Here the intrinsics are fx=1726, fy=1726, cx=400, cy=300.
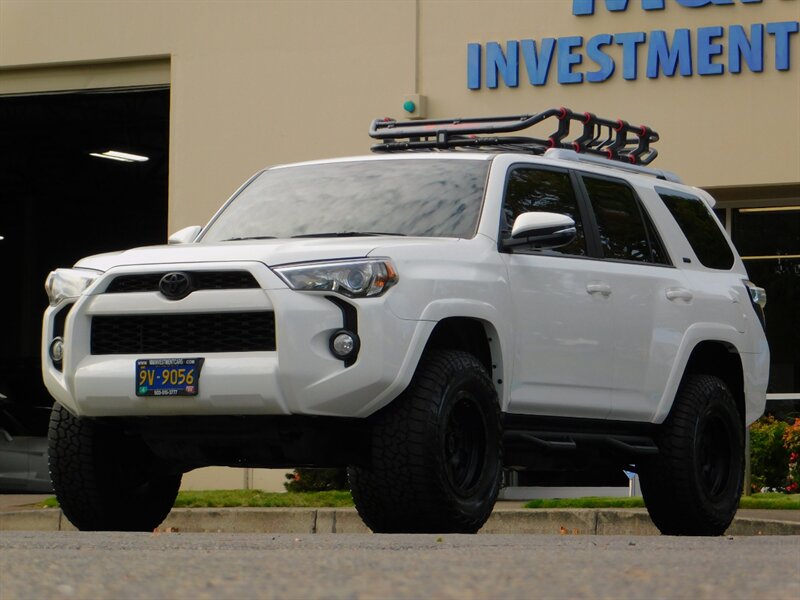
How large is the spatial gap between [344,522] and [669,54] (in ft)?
21.2

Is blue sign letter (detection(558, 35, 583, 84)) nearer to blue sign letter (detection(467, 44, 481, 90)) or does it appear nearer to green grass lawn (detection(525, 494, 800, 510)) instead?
blue sign letter (detection(467, 44, 481, 90))

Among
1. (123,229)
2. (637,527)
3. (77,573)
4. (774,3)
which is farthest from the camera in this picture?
(123,229)

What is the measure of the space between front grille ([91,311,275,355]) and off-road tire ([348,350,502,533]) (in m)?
0.67

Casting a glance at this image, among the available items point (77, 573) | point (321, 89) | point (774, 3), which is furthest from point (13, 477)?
point (77, 573)

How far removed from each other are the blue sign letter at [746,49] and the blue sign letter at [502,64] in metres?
2.19

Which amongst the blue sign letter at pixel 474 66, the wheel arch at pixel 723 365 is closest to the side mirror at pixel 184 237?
the wheel arch at pixel 723 365

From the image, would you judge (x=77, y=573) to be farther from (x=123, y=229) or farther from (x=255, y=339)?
(x=123, y=229)

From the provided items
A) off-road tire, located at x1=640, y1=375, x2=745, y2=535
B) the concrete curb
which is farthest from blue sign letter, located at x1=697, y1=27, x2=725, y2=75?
off-road tire, located at x1=640, y1=375, x2=745, y2=535

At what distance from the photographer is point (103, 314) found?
26.3ft

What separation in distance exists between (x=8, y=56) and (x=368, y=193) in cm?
1262

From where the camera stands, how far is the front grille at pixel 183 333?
25.1 ft

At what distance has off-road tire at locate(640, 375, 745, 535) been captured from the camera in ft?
31.3

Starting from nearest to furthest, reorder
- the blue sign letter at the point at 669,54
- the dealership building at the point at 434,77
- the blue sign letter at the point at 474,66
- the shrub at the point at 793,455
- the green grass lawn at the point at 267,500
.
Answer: the green grass lawn at the point at 267,500 < the shrub at the point at 793,455 < the dealership building at the point at 434,77 < the blue sign letter at the point at 669,54 < the blue sign letter at the point at 474,66

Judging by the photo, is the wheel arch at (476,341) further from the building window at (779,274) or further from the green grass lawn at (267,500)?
the building window at (779,274)
